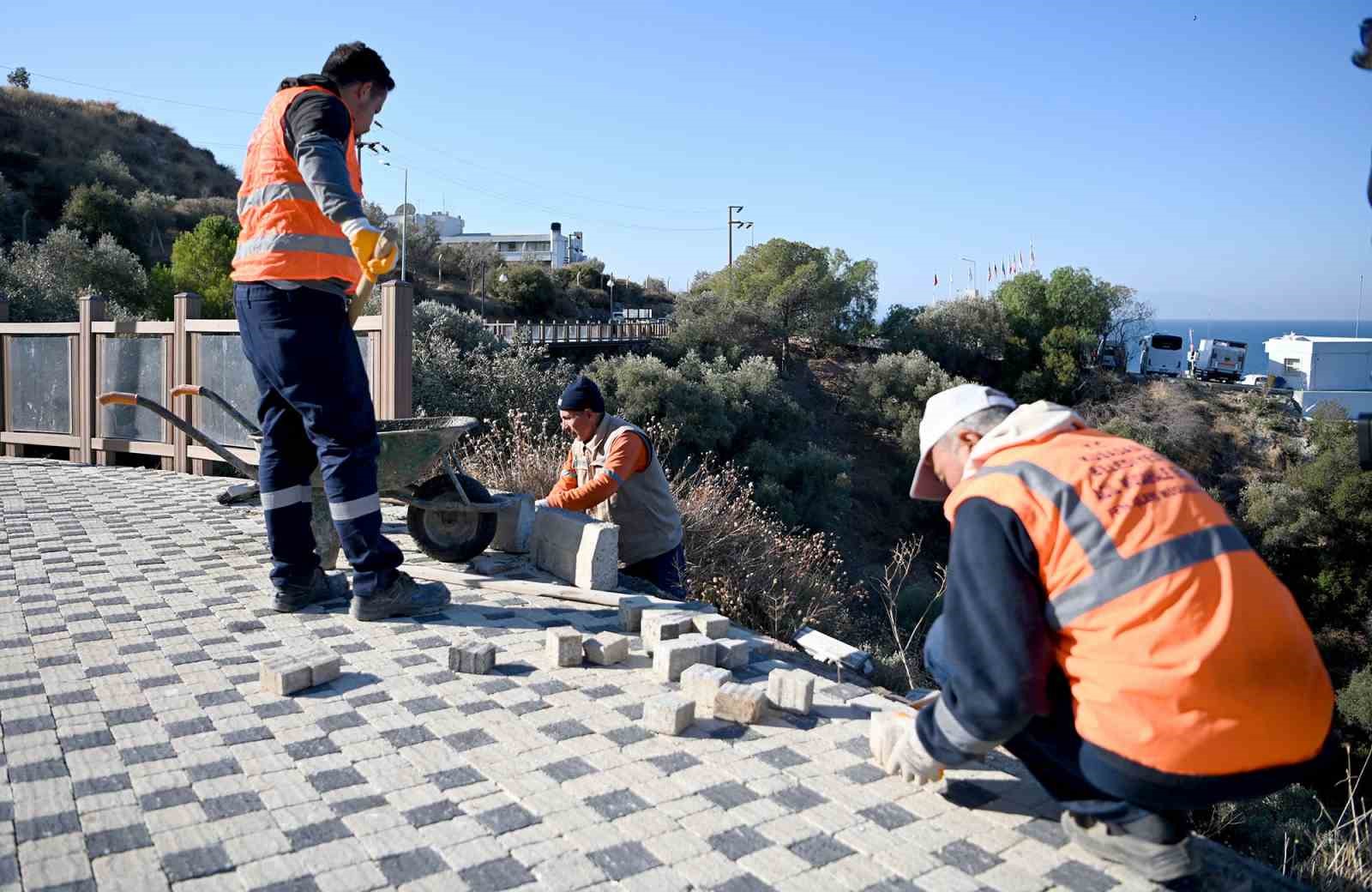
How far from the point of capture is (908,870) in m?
2.26

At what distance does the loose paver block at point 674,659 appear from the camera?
136 inches

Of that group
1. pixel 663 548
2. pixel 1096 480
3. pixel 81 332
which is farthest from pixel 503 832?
pixel 81 332

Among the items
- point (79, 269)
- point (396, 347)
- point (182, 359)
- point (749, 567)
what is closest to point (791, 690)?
point (749, 567)

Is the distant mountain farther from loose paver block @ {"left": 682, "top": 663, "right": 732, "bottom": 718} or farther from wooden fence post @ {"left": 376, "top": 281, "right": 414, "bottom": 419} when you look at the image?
loose paver block @ {"left": 682, "top": 663, "right": 732, "bottom": 718}

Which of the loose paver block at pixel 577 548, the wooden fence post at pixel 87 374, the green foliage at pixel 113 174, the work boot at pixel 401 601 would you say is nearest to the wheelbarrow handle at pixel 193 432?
the work boot at pixel 401 601

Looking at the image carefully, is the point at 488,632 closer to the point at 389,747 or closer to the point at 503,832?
the point at 389,747

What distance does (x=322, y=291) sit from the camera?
12.9ft

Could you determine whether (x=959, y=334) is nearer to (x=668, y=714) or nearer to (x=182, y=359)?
(x=182, y=359)

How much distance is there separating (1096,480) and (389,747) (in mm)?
2001

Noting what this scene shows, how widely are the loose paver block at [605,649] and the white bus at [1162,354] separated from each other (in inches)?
1587

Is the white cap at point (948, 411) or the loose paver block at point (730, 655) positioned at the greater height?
the white cap at point (948, 411)

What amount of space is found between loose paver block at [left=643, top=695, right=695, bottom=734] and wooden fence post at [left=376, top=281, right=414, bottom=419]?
398 centimetres

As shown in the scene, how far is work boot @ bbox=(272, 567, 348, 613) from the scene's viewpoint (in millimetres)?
4129

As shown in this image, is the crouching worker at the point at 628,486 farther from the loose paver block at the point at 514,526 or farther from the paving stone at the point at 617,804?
the paving stone at the point at 617,804
